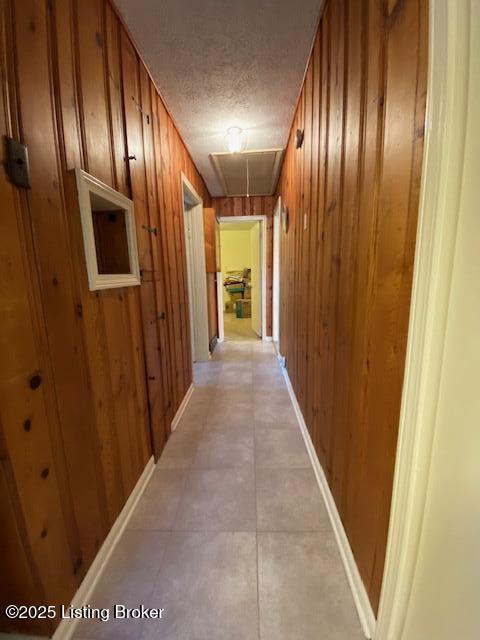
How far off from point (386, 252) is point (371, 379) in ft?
1.31

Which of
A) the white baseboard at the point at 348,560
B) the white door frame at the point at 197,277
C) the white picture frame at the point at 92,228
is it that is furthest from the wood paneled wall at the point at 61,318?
the white door frame at the point at 197,277

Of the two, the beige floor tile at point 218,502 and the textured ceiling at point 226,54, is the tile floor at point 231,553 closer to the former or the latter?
the beige floor tile at point 218,502

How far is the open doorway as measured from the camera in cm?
411

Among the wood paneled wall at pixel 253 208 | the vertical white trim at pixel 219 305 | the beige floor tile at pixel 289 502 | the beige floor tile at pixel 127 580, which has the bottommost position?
the beige floor tile at pixel 127 580

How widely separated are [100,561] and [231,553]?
530 millimetres

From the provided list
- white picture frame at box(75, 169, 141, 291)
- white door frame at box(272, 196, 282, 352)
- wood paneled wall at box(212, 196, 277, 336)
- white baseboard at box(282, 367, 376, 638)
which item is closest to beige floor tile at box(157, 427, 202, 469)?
white baseboard at box(282, 367, 376, 638)

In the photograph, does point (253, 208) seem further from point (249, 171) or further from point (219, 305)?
point (219, 305)

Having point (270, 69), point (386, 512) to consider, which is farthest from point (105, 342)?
point (270, 69)

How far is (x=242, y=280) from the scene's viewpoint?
732 cm

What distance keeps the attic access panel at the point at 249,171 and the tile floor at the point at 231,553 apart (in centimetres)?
265

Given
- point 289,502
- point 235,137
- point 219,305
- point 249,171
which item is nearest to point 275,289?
point 219,305

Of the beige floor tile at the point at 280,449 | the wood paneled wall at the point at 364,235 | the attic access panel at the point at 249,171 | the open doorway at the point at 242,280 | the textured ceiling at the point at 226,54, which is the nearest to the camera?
the wood paneled wall at the point at 364,235

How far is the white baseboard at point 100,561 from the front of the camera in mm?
831

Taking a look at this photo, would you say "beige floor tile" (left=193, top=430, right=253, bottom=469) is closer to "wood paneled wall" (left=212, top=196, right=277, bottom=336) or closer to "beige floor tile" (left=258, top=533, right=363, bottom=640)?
"beige floor tile" (left=258, top=533, right=363, bottom=640)
